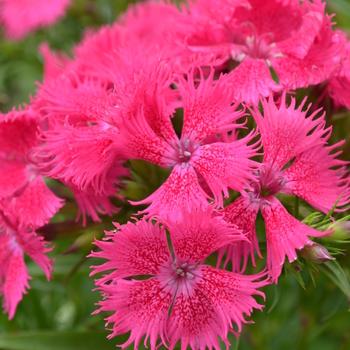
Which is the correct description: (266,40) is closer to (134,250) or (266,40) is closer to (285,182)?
(285,182)

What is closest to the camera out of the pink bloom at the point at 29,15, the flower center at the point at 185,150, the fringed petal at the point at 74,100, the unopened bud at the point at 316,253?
the unopened bud at the point at 316,253

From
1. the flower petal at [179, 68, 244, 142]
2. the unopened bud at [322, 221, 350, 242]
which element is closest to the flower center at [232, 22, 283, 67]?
the flower petal at [179, 68, 244, 142]

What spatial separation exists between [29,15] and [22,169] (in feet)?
4.00

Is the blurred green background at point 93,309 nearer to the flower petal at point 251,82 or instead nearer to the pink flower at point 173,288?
the pink flower at point 173,288

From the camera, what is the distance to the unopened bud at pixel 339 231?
2.51 feet

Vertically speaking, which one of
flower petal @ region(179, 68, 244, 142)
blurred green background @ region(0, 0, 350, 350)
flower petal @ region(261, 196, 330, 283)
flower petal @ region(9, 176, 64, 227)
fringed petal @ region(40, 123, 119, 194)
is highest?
fringed petal @ region(40, 123, 119, 194)

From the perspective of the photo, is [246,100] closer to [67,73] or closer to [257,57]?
[257,57]

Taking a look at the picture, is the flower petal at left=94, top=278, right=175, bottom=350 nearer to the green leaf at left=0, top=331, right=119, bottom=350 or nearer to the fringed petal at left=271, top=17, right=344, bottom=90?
the green leaf at left=0, top=331, right=119, bottom=350

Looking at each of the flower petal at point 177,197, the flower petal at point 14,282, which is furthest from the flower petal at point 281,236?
the flower petal at point 14,282

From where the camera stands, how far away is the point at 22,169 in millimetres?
1065

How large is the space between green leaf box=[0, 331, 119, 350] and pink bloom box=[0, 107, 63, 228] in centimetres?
30

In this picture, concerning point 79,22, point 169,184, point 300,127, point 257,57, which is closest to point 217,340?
point 169,184

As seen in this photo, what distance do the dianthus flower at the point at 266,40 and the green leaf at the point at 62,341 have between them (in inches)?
23.4

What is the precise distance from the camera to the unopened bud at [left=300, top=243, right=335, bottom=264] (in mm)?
741
